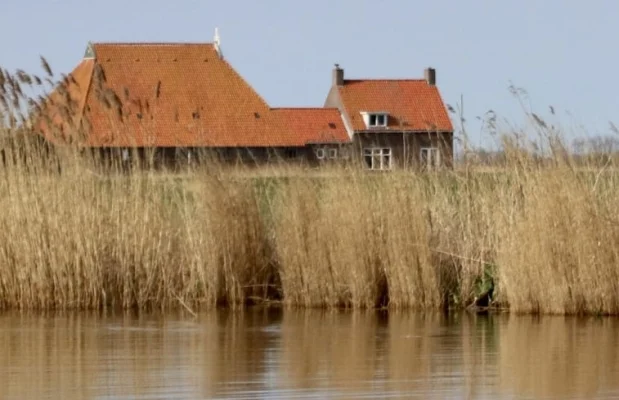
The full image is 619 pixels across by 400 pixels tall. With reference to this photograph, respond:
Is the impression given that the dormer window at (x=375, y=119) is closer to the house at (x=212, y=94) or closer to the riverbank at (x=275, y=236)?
the house at (x=212, y=94)

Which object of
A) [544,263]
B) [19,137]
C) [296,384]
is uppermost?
[19,137]

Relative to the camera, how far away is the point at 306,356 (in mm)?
9391

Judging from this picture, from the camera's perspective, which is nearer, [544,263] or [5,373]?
[5,373]

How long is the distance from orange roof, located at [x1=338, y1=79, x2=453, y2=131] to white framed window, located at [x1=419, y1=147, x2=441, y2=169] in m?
41.0

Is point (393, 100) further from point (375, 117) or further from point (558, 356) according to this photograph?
point (558, 356)

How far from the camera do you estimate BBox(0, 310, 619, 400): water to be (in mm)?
7973

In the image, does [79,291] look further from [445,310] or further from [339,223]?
[445,310]

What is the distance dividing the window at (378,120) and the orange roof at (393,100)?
263mm

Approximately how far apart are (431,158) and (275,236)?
1.81 metres

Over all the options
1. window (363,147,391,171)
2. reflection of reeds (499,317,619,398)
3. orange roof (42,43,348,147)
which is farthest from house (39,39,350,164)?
reflection of reeds (499,317,619,398)

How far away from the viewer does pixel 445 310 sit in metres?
12.3

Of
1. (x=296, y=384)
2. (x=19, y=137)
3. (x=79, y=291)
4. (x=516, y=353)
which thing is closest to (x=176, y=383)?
(x=296, y=384)

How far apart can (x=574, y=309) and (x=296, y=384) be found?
419cm

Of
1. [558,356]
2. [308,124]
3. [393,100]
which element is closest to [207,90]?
[308,124]
